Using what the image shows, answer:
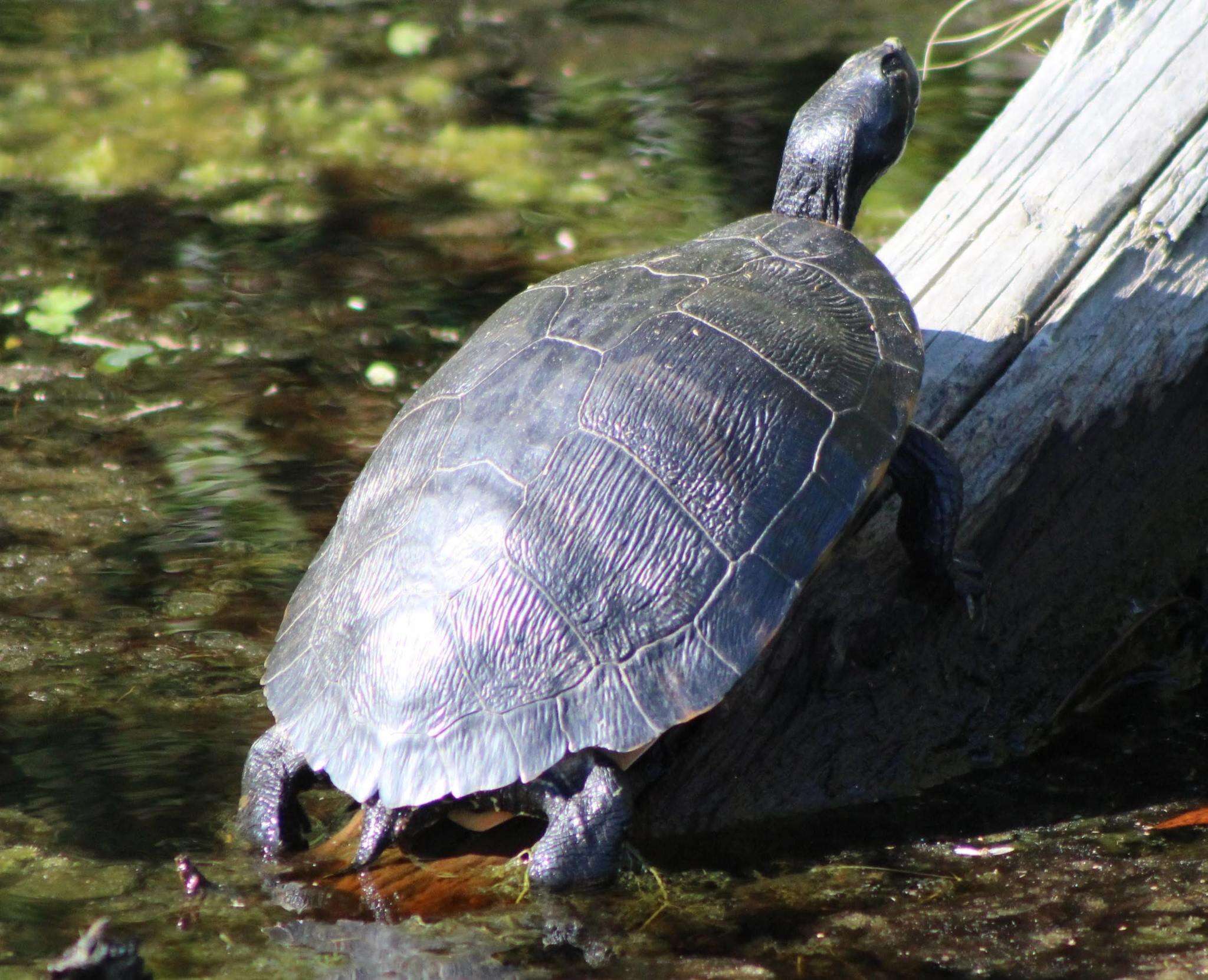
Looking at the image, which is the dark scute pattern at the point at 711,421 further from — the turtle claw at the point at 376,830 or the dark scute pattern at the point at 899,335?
the turtle claw at the point at 376,830

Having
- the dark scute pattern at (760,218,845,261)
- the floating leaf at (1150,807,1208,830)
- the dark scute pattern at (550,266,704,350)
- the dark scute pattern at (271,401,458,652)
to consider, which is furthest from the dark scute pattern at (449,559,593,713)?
the floating leaf at (1150,807,1208,830)

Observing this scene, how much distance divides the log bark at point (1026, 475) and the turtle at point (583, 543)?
21 centimetres

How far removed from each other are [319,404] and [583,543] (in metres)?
2.70

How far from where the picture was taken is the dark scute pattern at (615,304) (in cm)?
312

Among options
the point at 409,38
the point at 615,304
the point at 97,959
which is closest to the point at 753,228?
the point at 615,304

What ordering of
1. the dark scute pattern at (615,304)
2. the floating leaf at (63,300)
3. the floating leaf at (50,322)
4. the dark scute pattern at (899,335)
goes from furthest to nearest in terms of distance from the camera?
the floating leaf at (63,300)
the floating leaf at (50,322)
the dark scute pattern at (899,335)
the dark scute pattern at (615,304)

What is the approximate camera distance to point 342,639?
2.90m

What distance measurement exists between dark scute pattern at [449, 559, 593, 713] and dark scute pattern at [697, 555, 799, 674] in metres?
0.28

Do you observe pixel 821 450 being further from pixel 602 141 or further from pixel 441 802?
pixel 602 141

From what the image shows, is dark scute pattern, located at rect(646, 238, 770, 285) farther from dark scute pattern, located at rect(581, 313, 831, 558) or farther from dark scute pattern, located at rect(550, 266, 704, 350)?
dark scute pattern, located at rect(581, 313, 831, 558)

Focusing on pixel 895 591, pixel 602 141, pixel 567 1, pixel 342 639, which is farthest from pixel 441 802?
pixel 567 1

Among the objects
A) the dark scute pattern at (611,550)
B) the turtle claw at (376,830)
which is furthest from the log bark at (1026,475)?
the turtle claw at (376,830)

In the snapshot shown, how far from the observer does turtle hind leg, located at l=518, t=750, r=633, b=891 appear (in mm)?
2803

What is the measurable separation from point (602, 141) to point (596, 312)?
4.75 m
